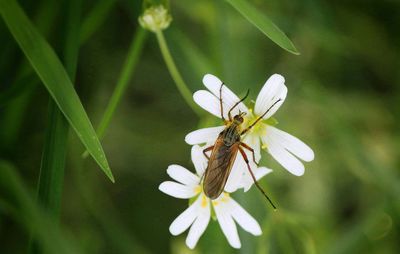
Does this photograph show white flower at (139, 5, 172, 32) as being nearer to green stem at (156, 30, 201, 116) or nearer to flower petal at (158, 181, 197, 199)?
green stem at (156, 30, 201, 116)

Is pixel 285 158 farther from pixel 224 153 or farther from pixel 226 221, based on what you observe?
pixel 226 221

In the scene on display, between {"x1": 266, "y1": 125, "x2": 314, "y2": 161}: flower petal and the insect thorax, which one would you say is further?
the insect thorax

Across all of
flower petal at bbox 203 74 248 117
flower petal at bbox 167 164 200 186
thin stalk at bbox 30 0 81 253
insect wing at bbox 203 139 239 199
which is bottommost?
insect wing at bbox 203 139 239 199

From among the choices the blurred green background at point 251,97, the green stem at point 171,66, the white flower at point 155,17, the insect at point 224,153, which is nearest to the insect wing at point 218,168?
the insect at point 224,153

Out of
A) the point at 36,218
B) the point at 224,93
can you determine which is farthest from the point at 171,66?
the point at 36,218

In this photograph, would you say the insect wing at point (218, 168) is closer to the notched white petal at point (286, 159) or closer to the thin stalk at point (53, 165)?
the notched white petal at point (286, 159)

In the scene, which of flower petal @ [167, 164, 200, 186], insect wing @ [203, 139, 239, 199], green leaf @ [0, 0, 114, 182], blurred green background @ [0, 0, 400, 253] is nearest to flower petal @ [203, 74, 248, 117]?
insect wing @ [203, 139, 239, 199]

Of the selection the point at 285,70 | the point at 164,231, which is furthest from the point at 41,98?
the point at 285,70
